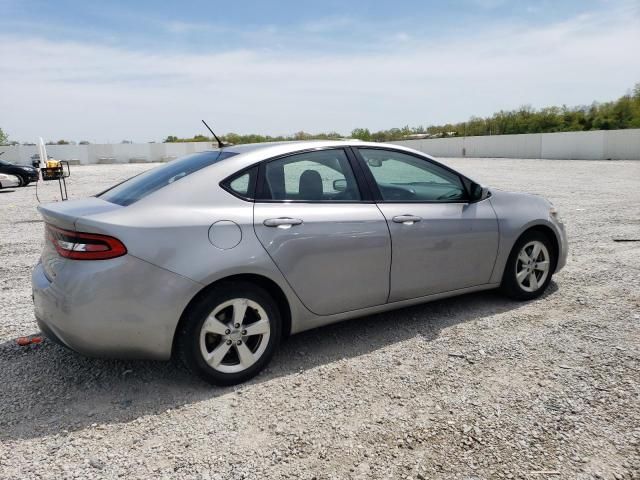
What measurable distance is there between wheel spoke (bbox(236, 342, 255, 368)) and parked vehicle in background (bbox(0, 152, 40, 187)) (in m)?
19.6

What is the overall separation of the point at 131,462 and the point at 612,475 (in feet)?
7.73

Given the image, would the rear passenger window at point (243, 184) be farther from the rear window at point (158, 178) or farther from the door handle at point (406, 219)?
the door handle at point (406, 219)

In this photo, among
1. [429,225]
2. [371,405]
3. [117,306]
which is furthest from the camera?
[429,225]

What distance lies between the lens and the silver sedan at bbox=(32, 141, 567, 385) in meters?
2.90

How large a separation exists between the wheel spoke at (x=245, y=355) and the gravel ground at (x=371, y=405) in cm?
16

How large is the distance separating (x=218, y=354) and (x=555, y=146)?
39998 mm

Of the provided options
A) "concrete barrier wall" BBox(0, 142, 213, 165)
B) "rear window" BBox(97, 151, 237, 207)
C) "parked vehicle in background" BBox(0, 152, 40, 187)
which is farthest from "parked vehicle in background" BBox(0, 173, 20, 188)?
"concrete barrier wall" BBox(0, 142, 213, 165)

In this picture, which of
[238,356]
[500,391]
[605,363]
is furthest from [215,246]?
[605,363]

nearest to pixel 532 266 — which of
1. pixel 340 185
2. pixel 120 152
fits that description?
pixel 340 185

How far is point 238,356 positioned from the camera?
127 inches

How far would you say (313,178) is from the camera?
144 inches

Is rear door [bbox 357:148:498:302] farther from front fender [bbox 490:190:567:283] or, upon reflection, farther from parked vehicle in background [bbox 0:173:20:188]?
parked vehicle in background [bbox 0:173:20:188]

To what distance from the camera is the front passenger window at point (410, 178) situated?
153 inches

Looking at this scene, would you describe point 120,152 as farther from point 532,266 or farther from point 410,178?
point 532,266
